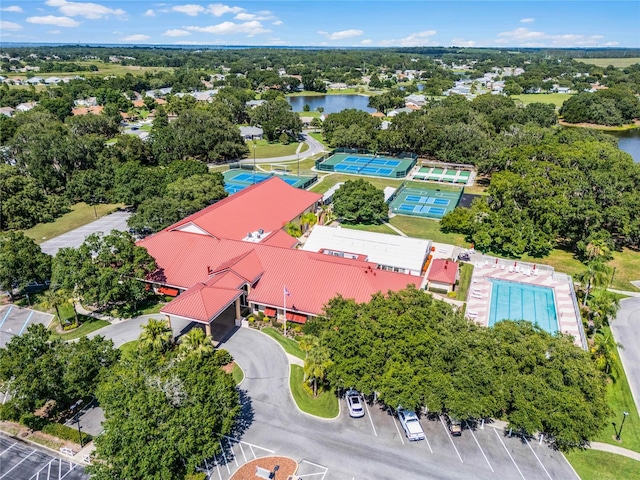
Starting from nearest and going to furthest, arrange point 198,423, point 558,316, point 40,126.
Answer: point 198,423 < point 558,316 < point 40,126

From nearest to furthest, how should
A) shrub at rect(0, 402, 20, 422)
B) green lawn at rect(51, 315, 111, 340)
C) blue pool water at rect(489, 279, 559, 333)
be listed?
shrub at rect(0, 402, 20, 422), green lawn at rect(51, 315, 111, 340), blue pool water at rect(489, 279, 559, 333)

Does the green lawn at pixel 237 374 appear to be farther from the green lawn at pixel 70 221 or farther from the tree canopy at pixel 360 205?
the green lawn at pixel 70 221

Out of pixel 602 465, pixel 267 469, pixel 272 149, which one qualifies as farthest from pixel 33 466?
pixel 272 149

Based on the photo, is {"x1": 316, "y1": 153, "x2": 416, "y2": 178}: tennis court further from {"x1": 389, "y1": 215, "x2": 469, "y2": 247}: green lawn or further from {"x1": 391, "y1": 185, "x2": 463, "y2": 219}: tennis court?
{"x1": 389, "y1": 215, "x2": 469, "y2": 247}: green lawn

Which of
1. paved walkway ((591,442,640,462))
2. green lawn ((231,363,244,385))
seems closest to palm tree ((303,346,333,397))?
green lawn ((231,363,244,385))

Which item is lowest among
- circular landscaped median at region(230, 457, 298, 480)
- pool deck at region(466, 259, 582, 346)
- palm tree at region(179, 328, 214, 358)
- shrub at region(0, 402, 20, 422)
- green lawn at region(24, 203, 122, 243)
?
pool deck at region(466, 259, 582, 346)

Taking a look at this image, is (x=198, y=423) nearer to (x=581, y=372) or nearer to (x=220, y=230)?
(x=581, y=372)

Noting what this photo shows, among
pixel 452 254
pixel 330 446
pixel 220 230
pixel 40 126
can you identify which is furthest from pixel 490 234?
pixel 40 126
